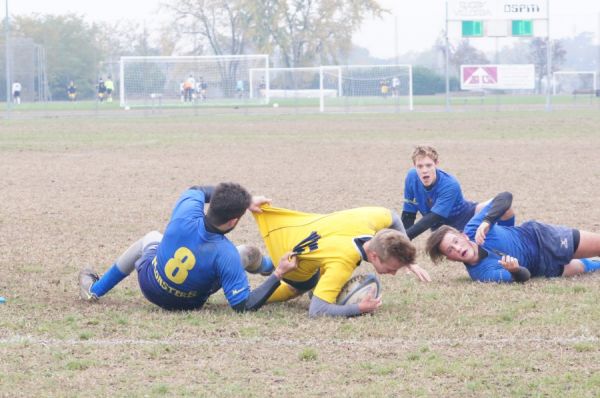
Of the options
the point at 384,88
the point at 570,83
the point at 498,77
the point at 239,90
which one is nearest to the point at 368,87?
the point at 384,88

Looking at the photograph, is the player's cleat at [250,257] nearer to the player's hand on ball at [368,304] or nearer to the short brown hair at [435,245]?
the player's hand on ball at [368,304]

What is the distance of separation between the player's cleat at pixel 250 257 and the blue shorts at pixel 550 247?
7.42 feet

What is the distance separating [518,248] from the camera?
28.0 ft

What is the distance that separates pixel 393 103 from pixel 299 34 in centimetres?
2516

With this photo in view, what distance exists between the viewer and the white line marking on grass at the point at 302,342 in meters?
6.42

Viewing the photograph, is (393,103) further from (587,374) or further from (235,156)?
(587,374)

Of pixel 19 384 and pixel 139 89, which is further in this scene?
pixel 139 89

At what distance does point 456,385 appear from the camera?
218 inches

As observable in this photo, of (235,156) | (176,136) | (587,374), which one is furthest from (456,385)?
(176,136)

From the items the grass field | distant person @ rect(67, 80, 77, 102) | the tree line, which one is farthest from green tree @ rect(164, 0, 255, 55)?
the grass field

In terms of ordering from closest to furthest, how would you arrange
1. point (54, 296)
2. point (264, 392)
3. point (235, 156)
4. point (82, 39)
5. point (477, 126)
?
point (264, 392) < point (54, 296) < point (235, 156) < point (477, 126) < point (82, 39)

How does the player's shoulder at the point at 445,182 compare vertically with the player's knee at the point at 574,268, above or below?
above

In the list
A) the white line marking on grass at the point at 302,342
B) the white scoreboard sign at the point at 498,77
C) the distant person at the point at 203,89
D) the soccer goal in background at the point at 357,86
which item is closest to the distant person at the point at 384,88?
the soccer goal in background at the point at 357,86

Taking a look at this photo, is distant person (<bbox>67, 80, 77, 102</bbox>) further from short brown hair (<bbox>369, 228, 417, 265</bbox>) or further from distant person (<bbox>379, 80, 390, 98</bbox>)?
short brown hair (<bbox>369, 228, 417, 265</bbox>)
